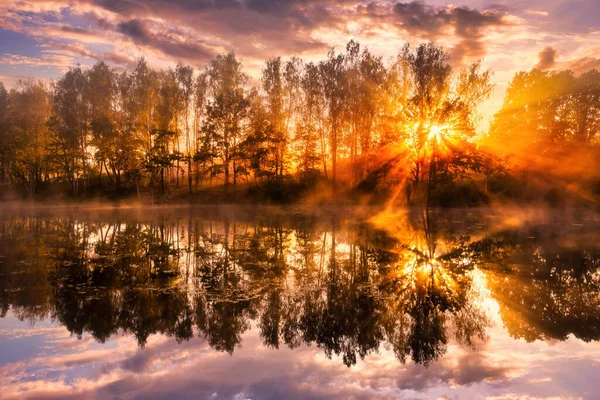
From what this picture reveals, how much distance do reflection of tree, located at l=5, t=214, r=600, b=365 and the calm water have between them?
2.5 inches

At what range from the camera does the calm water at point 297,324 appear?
7.32 metres

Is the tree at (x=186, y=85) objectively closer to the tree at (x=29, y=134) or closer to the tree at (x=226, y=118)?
the tree at (x=226, y=118)

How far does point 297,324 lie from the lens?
9.95 metres

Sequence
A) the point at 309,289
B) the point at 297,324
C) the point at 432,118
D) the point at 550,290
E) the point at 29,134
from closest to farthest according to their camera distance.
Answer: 1. the point at 297,324
2. the point at 309,289
3. the point at 550,290
4. the point at 432,118
5. the point at 29,134

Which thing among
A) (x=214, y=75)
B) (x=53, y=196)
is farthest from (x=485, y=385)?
(x=53, y=196)

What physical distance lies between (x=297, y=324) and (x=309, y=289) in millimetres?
2812

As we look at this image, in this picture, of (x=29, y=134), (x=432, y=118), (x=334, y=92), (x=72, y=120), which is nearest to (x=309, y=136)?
(x=334, y=92)

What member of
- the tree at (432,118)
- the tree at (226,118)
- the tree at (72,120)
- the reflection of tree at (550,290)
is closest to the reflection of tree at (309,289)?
the reflection of tree at (550,290)

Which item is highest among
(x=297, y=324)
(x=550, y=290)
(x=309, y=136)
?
(x=309, y=136)

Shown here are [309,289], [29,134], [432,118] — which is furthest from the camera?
[29,134]

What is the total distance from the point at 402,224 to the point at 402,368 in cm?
2576

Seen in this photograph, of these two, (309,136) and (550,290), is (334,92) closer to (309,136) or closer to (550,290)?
(309,136)

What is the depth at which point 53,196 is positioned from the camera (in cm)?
6850

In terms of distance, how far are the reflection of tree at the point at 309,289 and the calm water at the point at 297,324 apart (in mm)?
64
